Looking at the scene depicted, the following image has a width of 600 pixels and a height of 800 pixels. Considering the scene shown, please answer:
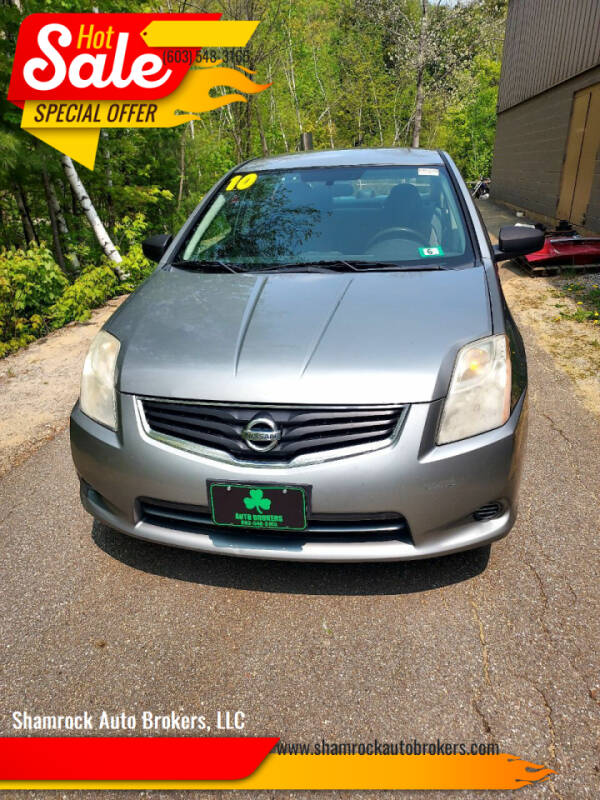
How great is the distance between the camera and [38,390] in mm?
4516

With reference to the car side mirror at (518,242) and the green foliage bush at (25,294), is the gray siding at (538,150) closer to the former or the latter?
the car side mirror at (518,242)

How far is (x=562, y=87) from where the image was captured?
1266cm

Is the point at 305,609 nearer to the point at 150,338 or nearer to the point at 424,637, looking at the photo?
the point at 424,637

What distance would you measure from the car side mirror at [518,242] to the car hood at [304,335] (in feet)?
2.15

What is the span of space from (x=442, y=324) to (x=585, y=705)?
1.34m

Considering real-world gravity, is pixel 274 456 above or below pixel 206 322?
below

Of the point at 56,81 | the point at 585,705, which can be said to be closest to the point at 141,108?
the point at 56,81

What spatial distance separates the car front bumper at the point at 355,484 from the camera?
1.83m

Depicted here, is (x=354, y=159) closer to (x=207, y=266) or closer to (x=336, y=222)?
(x=336, y=222)

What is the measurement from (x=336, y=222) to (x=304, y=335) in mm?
1132

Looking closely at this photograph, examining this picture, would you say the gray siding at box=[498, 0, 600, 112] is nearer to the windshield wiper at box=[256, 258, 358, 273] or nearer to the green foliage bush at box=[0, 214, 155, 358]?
the green foliage bush at box=[0, 214, 155, 358]

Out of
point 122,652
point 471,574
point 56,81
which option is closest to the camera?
point 122,652

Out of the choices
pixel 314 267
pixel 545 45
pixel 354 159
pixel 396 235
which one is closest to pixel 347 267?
pixel 314 267

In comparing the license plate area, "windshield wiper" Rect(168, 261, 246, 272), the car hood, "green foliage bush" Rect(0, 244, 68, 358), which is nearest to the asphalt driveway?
the license plate area
